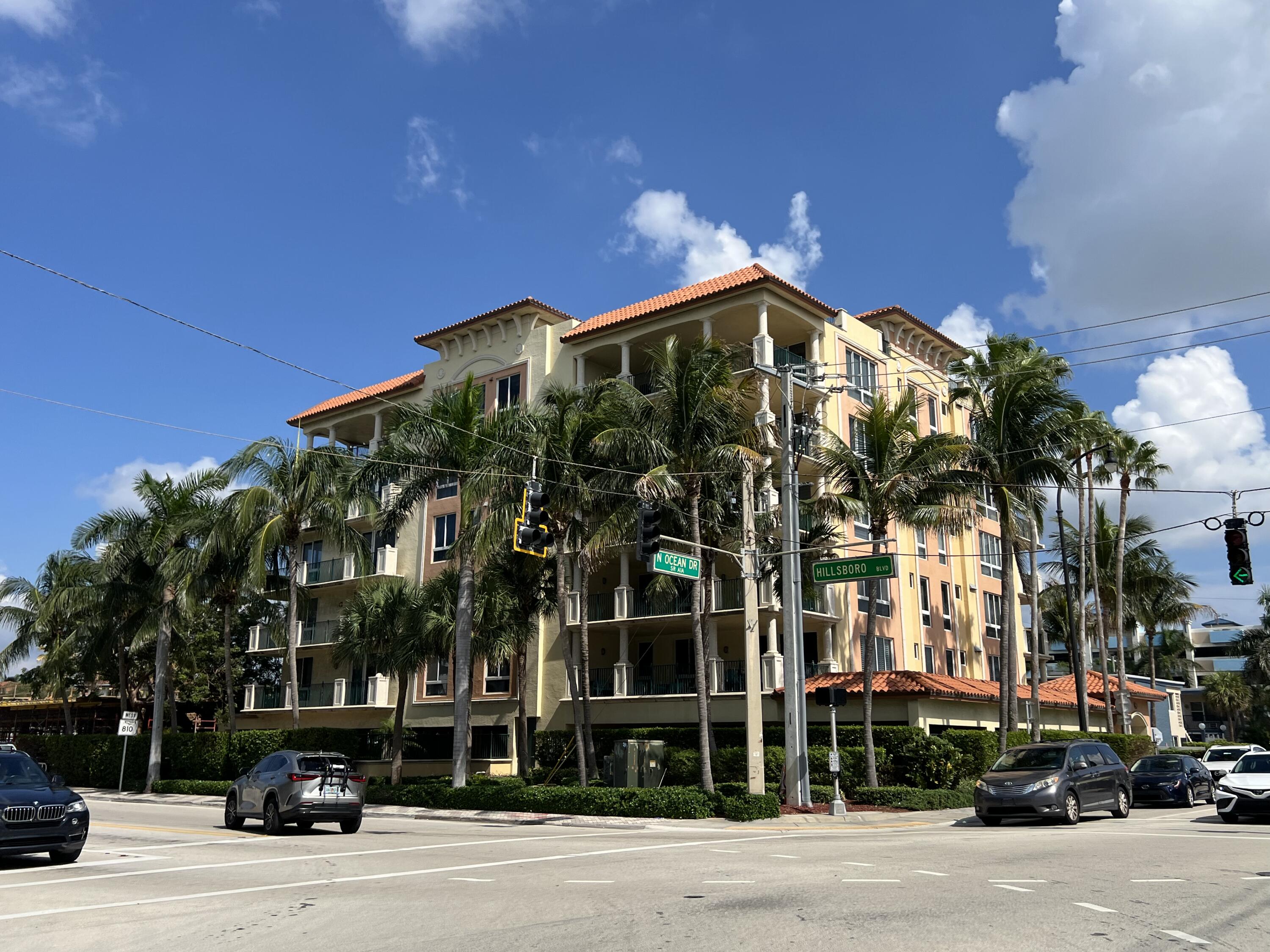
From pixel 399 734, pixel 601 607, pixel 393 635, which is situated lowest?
pixel 399 734

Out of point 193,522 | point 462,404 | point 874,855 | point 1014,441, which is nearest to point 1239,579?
point 874,855

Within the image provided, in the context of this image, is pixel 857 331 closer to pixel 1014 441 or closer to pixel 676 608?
pixel 1014 441

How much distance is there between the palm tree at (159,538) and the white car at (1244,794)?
33.3 m

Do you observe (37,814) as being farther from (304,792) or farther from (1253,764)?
(1253,764)

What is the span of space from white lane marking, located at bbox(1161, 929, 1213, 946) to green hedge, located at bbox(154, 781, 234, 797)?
33393 millimetres

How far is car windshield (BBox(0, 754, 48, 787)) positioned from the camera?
1428 cm

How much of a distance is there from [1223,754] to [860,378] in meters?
18.0

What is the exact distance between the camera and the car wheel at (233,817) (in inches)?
858

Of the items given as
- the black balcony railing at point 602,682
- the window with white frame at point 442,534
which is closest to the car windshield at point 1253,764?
the black balcony railing at point 602,682

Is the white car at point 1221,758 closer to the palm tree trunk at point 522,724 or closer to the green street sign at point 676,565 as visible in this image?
the green street sign at point 676,565

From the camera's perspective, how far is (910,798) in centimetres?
2681

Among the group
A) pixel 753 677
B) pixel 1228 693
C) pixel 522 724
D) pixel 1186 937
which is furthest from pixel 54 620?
pixel 1228 693

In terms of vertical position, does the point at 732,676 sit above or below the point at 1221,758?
above

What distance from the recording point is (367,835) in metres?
20.6
